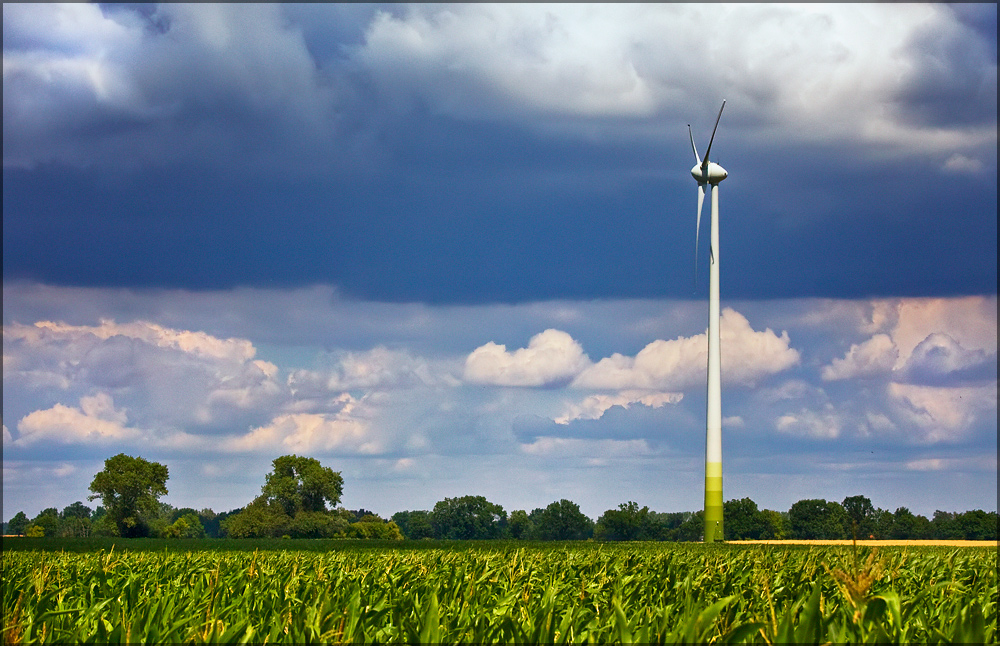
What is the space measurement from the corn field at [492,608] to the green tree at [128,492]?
153 metres

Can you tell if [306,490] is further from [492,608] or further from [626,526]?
[492,608]

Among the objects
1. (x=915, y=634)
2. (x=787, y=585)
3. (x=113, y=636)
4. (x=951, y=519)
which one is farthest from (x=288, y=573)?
(x=951, y=519)

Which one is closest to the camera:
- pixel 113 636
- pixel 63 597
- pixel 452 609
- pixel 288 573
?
pixel 113 636

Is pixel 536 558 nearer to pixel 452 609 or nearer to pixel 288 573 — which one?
pixel 288 573

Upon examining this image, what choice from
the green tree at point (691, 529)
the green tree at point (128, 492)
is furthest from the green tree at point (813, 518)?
the green tree at point (128, 492)

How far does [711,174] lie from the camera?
89812 mm

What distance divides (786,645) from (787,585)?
23.3 ft

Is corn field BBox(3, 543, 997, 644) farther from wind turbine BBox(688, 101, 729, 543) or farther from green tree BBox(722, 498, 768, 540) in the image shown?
green tree BBox(722, 498, 768, 540)

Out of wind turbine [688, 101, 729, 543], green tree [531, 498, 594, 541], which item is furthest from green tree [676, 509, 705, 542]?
wind turbine [688, 101, 729, 543]

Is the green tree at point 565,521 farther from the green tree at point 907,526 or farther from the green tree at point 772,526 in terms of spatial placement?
the green tree at point 907,526

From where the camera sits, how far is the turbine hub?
294 feet

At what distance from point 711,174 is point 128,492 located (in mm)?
119456

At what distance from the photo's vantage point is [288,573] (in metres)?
13.0

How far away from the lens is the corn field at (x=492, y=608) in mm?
6340
